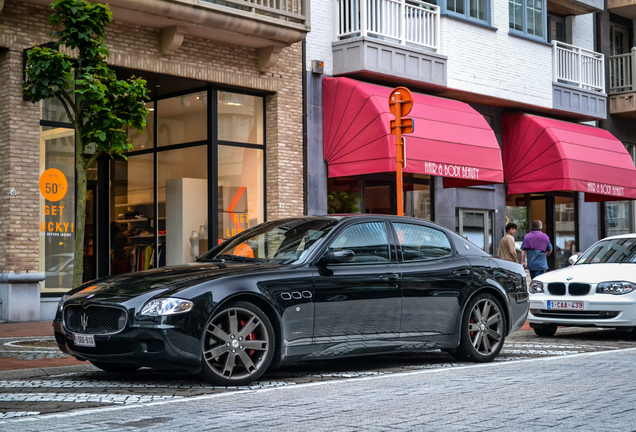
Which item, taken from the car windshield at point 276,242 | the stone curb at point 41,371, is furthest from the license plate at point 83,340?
the car windshield at point 276,242

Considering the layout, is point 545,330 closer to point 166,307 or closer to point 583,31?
point 166,307

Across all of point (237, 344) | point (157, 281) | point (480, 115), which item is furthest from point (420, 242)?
point (480, 115)

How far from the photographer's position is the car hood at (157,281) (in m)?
7.00

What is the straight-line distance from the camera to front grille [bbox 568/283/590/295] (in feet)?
39.1

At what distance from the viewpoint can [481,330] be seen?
916 cm

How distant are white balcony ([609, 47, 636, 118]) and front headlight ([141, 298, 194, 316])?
69.7ft

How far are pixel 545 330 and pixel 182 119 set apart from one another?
8.53m

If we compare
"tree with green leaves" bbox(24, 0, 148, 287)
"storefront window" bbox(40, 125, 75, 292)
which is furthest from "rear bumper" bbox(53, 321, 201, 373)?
"storefront window" bbox(40, 125, 75, 292)

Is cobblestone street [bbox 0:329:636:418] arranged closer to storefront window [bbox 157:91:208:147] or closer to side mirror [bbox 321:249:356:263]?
side mirror [bbox 321:249:356:263]

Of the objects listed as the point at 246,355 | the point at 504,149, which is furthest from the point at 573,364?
the point at 504,149

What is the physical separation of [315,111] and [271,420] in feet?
43.5

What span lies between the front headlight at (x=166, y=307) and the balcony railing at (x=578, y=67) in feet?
59.5

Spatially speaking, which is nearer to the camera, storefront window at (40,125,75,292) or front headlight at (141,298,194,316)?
front headlight at (141,298,194,316)

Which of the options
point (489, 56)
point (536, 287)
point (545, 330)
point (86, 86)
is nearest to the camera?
point (86, 86)
